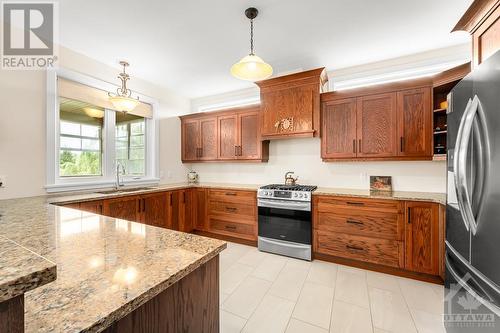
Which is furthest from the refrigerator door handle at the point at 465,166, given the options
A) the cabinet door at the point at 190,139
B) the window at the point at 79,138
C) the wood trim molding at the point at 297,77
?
the window at the point at 79,138

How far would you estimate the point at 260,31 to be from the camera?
7.97ft

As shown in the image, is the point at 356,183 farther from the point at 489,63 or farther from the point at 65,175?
the point at 65,175

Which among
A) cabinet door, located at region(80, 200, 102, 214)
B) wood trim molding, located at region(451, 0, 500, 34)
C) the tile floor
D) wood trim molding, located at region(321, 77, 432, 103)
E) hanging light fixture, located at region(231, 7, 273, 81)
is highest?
wood trim molding, located at region(451, 0, 500, 34)

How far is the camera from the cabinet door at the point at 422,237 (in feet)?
7.50

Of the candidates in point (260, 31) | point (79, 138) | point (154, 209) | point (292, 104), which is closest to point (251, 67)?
point (260, 31)

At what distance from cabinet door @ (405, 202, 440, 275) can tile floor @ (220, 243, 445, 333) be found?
192 mm

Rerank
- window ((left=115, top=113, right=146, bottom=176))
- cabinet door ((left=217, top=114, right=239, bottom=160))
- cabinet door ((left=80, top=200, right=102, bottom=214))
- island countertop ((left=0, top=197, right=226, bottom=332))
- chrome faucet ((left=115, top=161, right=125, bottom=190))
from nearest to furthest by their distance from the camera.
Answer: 1. island countertop ((left=0, top=197, right=226, bottom=332))
2. cabinet door ((left=80, top=200, right=102, bottom=214))
3. chrome faucet ((left=115, top=161, right=125, bottom=190))
4. window ((left=115, top=113, right=146, bottom=176))
5. cabinet door ((left=217, top=114, right=239, bottom=160))

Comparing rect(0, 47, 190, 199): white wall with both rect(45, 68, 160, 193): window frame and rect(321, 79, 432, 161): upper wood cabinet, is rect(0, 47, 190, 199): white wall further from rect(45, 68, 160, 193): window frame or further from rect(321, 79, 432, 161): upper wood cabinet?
rect(321, 79, 432, 161): upper wood cabinet

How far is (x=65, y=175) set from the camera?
9.33ft

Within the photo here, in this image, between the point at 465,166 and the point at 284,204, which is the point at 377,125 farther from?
the point at 465,166

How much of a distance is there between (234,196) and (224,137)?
1097 millimetres

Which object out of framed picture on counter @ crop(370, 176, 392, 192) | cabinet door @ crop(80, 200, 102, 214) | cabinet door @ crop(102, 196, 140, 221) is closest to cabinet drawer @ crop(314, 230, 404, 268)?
framed picture on counter @ crop(370, 176, 392, 192)

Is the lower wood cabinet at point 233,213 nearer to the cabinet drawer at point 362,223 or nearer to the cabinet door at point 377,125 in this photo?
the cabinet drawer at point 362,223

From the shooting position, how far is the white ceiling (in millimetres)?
2061
